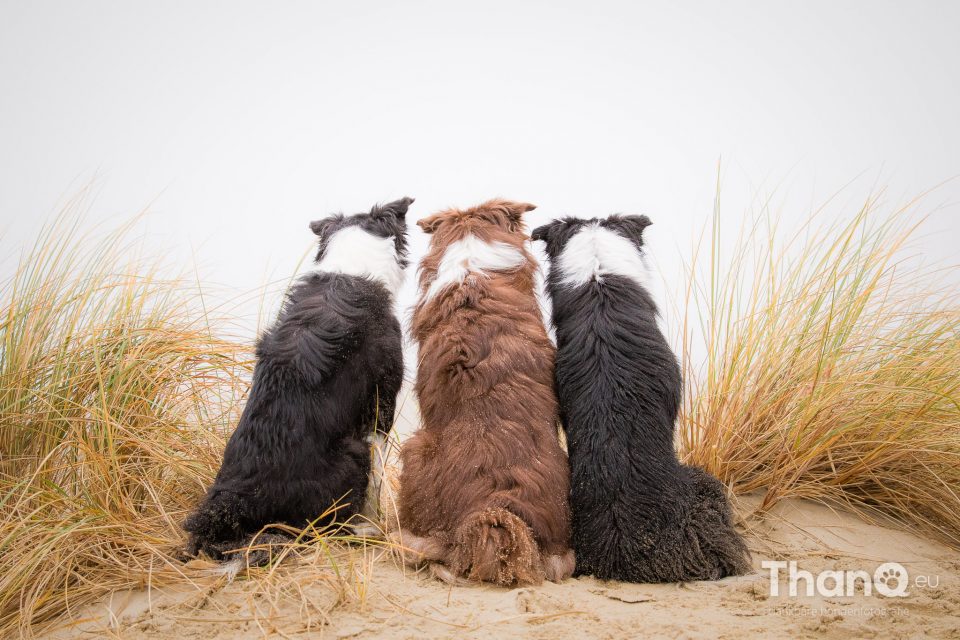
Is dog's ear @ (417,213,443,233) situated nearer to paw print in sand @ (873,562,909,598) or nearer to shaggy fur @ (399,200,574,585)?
shaggy fur @ (399,200,574,585)

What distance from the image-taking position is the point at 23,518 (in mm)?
2627

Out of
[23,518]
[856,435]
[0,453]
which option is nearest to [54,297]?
[0,453]

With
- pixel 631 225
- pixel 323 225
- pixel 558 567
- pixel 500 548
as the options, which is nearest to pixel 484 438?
pixel 500 548

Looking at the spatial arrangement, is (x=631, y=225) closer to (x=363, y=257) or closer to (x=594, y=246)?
(x=594, y=246)

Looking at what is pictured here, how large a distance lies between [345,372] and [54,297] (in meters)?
2.02

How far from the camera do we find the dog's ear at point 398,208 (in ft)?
11.3

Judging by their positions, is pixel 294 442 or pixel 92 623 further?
pixel 294 442

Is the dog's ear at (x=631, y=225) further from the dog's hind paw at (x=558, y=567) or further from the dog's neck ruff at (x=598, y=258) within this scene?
the dog's hind paw at (x=558, y=567)

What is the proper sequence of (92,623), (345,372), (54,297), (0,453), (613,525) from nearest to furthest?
(92,623)
(613,525)
(345,372)
(0,453)
(54,297)

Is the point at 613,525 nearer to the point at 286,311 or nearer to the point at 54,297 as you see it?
the point at 286,311

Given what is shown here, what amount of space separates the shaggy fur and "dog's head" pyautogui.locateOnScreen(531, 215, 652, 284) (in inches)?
11.3

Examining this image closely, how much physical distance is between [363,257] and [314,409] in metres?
0.91

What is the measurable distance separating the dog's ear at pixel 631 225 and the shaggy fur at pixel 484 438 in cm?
66

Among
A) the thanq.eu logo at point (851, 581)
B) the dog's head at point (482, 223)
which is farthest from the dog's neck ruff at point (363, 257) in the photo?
the thanq.eu logo at point (851, 581)
